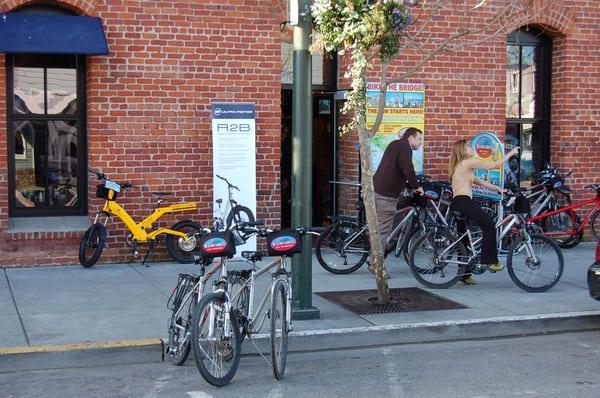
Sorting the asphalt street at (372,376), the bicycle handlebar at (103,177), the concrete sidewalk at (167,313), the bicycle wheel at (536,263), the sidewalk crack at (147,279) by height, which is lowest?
the asphalt street at (372,376)

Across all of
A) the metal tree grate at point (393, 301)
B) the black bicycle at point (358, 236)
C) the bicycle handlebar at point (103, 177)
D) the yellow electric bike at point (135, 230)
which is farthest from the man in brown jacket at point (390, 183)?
the bicycle handlebar at point (103, 177)

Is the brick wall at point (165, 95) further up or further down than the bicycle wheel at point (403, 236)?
further up

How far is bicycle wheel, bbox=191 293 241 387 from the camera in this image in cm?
598

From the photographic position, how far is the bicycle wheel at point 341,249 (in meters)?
A: 10.7

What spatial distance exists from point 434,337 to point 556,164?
681 cm

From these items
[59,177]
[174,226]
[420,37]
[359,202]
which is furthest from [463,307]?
[59,177]

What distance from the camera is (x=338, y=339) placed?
299 inches

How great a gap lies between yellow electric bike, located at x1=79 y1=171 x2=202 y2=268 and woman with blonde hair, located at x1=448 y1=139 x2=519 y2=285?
129 inches

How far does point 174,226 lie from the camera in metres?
11.2

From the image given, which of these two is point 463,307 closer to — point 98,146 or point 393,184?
point 393,184

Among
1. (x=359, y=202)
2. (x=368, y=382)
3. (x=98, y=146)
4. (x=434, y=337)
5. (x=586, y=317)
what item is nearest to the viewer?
(x=368, y=382)

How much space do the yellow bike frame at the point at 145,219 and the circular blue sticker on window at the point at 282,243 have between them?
4.68 metres

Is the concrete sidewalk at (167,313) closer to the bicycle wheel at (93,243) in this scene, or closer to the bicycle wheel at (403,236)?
the bicycle wheel at (93,243)

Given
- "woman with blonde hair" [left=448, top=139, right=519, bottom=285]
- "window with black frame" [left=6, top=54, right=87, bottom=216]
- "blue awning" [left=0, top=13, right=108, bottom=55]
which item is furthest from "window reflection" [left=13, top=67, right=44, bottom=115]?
"woman with blonde hair" [left=448, top=139, right=519, bottom=285]
